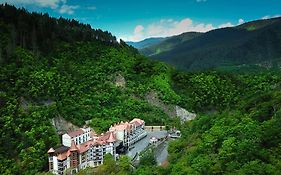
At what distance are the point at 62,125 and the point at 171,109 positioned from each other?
1924cm

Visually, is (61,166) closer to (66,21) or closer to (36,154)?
(36,154)

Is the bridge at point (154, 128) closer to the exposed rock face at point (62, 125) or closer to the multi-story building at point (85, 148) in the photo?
the multi-story building at point (85, 148)

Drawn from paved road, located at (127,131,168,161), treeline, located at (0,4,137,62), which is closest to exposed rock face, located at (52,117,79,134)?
paved road, located at (127,131,168,161)

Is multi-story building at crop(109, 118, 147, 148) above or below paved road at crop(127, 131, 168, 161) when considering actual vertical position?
above

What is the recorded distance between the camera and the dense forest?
76.8 feet

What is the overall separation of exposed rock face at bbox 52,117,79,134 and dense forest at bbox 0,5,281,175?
0.67 meters

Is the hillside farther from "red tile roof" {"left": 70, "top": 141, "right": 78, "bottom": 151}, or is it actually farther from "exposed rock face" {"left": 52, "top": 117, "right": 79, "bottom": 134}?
"red tile roof" {"left": 70, "top": 141, "right": 78, "bottom": 151}

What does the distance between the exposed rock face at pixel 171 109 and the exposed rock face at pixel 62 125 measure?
51.8ft

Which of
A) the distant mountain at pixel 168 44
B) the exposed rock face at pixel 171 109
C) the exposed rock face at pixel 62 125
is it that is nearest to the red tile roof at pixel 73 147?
the exposed rock face at pixel 62 125

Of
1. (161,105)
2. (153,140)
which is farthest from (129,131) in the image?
(161,105)

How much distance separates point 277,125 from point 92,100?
28.6 metres

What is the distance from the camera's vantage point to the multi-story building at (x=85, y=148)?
1357 inches

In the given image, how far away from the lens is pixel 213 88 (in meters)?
58.6

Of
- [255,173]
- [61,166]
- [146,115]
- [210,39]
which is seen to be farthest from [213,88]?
[210,39]
